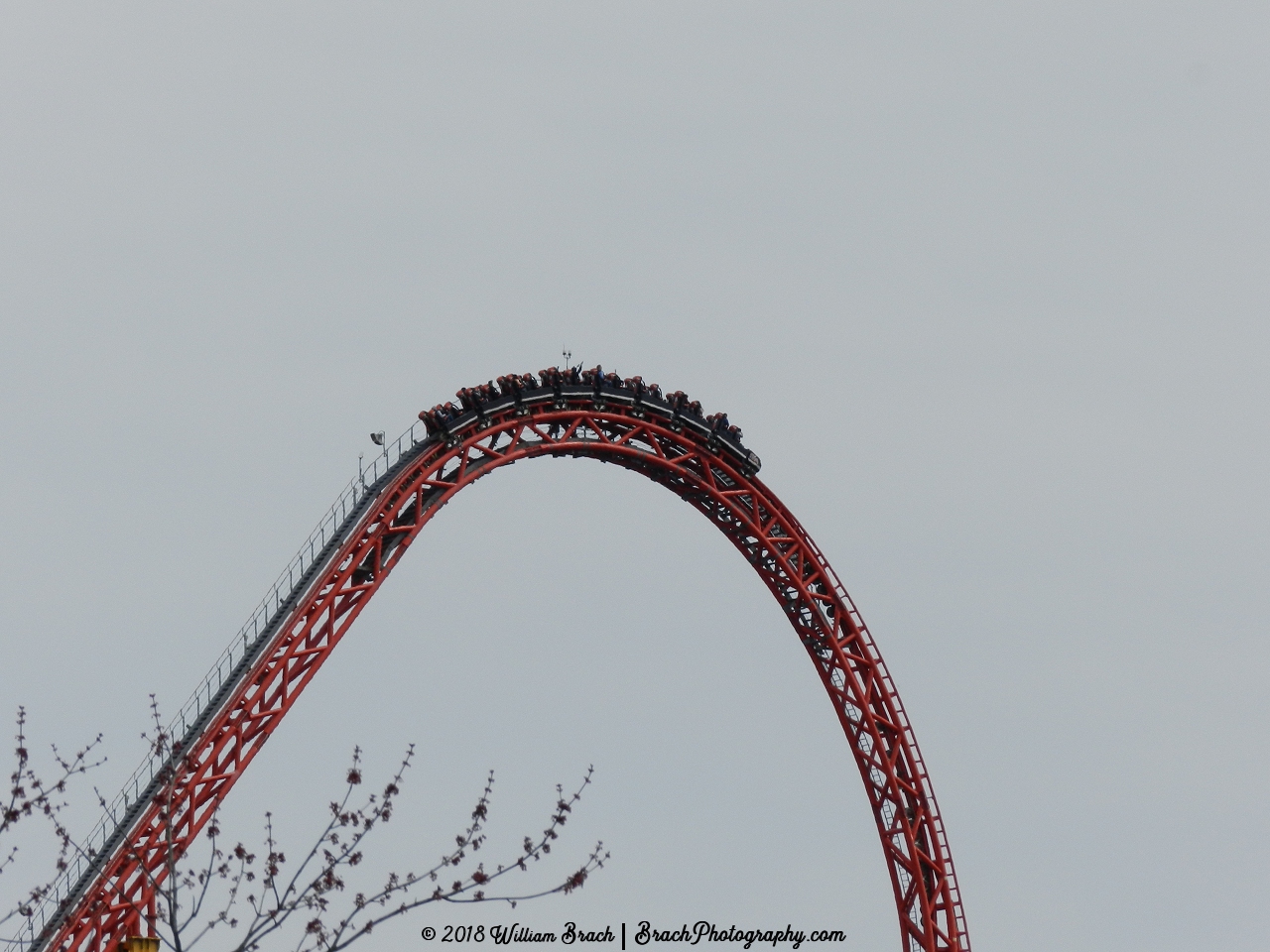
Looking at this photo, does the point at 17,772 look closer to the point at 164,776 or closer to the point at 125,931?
the point at 164,776

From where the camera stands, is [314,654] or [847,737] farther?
[847,737]

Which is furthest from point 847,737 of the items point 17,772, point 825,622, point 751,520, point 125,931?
point 17,772

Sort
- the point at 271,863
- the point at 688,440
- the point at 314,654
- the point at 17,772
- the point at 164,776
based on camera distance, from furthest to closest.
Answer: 1. the point at 688,440
2. the point at 314,654
3. the point at 164,776
4. the point at 17,772
5. the point at 271,863

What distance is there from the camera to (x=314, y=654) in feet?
127

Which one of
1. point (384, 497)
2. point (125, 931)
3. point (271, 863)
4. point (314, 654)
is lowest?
point (271, 863)

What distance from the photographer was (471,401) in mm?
41750

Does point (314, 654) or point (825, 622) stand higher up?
point (825, 622)

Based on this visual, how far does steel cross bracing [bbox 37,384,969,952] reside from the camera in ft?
115

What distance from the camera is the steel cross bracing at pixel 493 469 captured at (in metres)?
35.1

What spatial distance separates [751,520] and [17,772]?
91.2ft

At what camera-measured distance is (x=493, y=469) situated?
138ft

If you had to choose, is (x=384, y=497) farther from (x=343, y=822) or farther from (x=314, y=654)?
(x=343, y=822)

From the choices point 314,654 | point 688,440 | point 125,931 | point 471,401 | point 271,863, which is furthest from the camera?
point 688,440

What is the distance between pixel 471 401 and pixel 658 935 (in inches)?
475
